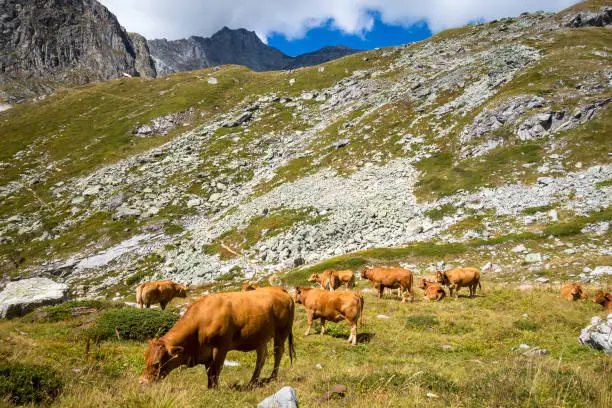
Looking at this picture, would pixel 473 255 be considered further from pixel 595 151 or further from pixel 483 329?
pixel 595 151

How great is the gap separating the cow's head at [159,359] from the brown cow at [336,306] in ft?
28.4

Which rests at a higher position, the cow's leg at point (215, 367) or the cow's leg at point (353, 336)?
the cow's leg at point (215, 367)

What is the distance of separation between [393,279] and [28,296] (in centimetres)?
2176

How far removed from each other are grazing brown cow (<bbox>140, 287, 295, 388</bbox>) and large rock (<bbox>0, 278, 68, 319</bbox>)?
1743 cm

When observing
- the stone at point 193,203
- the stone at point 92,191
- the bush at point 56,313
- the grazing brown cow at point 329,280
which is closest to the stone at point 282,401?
the bush at point 56,313

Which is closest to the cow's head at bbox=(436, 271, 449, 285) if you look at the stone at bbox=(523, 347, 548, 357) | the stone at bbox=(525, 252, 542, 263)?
the stone at bbox=(525, 252, 542, 263)

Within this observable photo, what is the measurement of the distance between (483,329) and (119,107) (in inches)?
5830

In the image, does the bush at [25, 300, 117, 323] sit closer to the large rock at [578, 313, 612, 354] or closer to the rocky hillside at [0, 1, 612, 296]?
the rocky hillside at [0, 1, 612, 296]

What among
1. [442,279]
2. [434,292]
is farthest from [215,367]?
[442,279]

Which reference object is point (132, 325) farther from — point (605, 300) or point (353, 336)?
point (605, 300)

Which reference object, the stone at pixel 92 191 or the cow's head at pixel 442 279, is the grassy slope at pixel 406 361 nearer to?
the cow's head at pixel 442 279

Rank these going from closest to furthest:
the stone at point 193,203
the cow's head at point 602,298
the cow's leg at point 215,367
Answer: the cow's leg at point 215,367 → the cow's head at point 602,298 → the stone at point 193,203

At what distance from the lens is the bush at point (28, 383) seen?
20.3 ft

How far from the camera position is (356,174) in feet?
194
